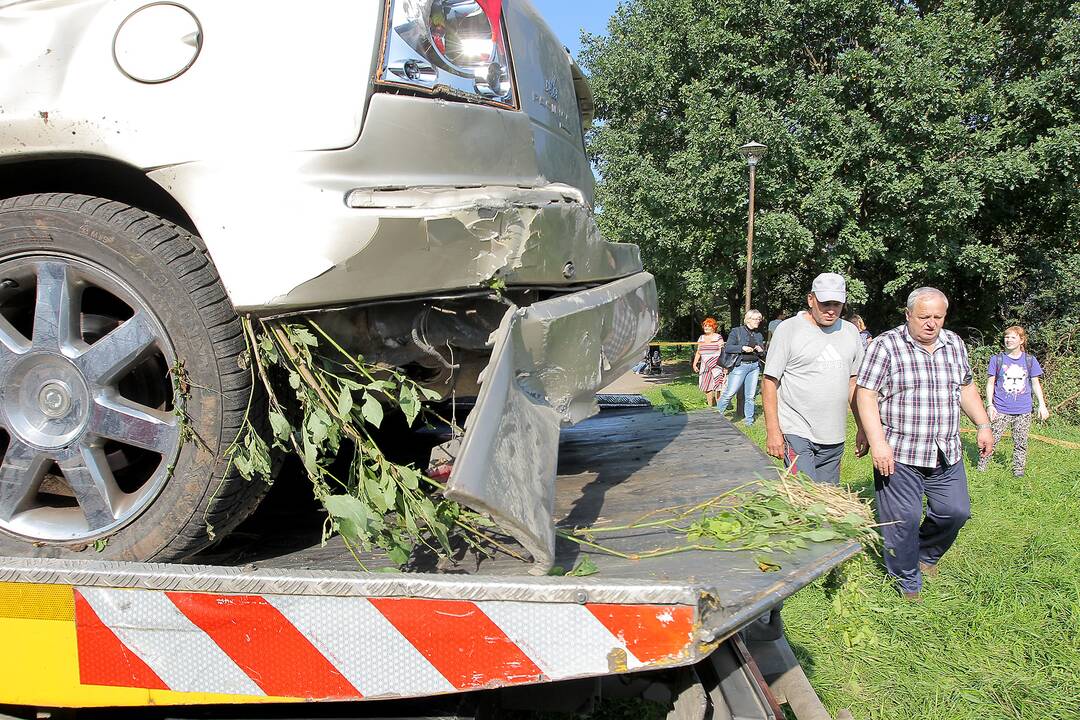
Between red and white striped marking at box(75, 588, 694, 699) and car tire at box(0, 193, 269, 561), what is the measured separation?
12.4 inches

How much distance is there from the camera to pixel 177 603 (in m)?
1.55

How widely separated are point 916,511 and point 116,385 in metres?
3.70

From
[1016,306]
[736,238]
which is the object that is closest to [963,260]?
[1016,306]

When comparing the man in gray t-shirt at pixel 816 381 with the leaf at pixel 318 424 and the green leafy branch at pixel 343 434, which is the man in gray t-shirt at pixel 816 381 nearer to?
the green leafy branch at pixel 343 434

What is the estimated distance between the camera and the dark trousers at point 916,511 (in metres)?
3.78

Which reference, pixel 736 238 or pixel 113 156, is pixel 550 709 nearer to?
pixel 113 156

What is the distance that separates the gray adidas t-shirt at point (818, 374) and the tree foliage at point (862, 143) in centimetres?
1070

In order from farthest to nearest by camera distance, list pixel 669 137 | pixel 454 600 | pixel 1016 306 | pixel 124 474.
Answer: pixel 669 137 < pixel 1016 306 < pixel 124 474 < pixel 454 600

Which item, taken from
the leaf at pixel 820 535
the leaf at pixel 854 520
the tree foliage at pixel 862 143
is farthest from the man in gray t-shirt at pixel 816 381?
the tree foliage at pixel 862 143

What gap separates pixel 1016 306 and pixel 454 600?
17.0 m

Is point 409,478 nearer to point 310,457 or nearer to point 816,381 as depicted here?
point 310,457

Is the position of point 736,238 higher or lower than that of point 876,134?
lower

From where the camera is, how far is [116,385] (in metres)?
1.92

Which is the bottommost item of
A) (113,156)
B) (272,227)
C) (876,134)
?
(272,227)
